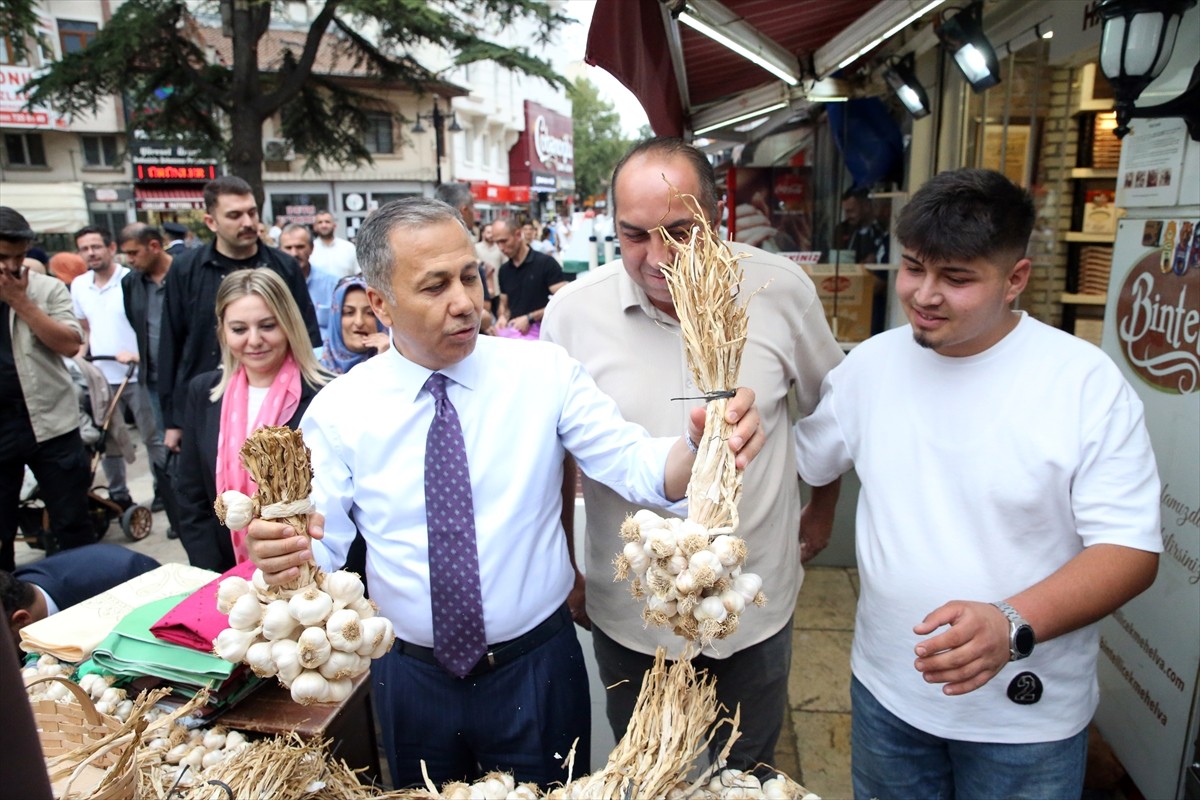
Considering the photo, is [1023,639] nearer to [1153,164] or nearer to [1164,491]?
[1164,491]

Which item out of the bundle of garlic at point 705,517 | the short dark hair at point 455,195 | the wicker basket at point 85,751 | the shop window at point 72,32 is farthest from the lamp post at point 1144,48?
the shop window at point 72,32

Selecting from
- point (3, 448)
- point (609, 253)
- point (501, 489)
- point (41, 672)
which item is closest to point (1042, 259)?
point (501, 489)

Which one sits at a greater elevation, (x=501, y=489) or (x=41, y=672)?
(x=501, y=489)

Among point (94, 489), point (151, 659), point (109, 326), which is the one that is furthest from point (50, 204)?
point (151, 659)

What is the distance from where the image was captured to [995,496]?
1589 mm

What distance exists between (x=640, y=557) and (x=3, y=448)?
3.96m

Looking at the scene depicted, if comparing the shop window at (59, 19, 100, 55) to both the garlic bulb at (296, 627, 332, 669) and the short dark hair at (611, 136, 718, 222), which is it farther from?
the garlic bulb at (296, 627, 332, 669)

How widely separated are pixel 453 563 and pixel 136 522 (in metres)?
4.75

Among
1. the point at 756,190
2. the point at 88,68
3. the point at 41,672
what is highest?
the point at 88,68

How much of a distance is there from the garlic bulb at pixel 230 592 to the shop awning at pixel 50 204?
25498 mm

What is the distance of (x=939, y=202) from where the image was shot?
5.20ft

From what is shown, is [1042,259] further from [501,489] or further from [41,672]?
→ [41,672]

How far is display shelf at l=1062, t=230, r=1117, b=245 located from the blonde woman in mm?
4383

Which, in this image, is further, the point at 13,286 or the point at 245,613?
the point at 13,286
